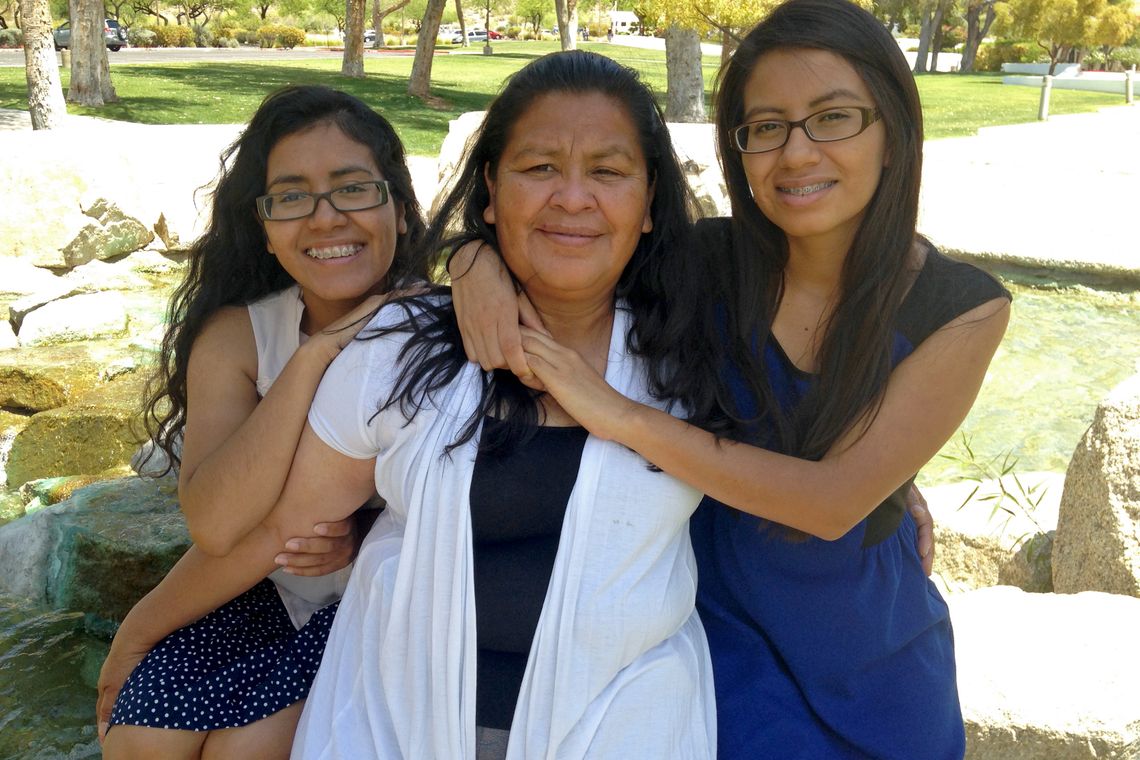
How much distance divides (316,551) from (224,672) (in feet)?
1.11

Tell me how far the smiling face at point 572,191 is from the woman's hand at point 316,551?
674mm

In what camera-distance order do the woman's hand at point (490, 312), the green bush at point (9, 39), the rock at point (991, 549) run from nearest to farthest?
1. the woman's hand at point (490, 312)
2. the rock at point (991, 549)
3. the green bush at point (9, 39)

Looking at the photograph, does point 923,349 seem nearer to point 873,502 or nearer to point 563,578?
point 873,502

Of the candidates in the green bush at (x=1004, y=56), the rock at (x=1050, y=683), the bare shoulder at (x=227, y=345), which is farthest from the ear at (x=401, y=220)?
the green bush at (x=1004, y=56)

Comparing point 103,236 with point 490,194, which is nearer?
point 490,194

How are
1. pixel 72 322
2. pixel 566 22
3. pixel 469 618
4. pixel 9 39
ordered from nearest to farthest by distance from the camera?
1. pixel 469 618
2. pixel 72 322
3. pixel 566 22
4. pixel 9 39

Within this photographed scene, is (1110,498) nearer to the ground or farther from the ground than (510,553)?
nearer to the ground

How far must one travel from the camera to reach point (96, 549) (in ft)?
10.7

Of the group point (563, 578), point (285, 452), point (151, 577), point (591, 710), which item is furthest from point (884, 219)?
point (151, 577)

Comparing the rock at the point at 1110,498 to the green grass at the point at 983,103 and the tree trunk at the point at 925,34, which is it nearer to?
the green grass at the point at 983,103

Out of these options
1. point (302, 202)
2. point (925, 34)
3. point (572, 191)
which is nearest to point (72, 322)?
point (302, 202)

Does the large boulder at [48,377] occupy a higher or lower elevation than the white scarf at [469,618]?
lower

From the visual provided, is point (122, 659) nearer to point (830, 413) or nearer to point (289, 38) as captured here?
point (830, 413)

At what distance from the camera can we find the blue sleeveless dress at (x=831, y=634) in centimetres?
210
